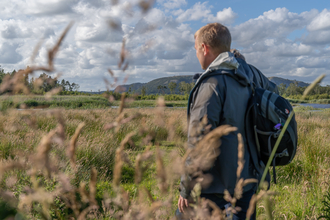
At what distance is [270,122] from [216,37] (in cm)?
98

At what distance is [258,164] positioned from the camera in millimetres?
2416

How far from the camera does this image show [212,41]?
2395 mm

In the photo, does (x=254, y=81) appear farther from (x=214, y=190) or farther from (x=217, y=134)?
(x=217, y=134)

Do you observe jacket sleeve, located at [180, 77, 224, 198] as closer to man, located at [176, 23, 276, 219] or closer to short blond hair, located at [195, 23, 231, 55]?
man, located at [176, 23, 276, 219]

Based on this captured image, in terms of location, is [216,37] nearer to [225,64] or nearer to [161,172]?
[225,64]

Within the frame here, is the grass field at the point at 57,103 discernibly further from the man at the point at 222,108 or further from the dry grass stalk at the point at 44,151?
the man at the point at 222,108

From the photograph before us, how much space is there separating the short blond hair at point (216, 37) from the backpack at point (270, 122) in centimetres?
56

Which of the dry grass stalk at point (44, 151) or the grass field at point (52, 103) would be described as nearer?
the dry grass stalk at point (44, 151)

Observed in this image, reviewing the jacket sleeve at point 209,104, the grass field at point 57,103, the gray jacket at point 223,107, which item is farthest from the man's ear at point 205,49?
the grass field at point 57,103

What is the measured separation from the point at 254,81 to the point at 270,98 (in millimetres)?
502

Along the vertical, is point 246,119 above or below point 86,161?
above

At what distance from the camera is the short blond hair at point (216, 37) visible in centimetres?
238

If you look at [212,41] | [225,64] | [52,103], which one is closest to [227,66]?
[225,64]

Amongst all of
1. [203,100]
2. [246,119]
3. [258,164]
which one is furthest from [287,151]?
[203,100]
